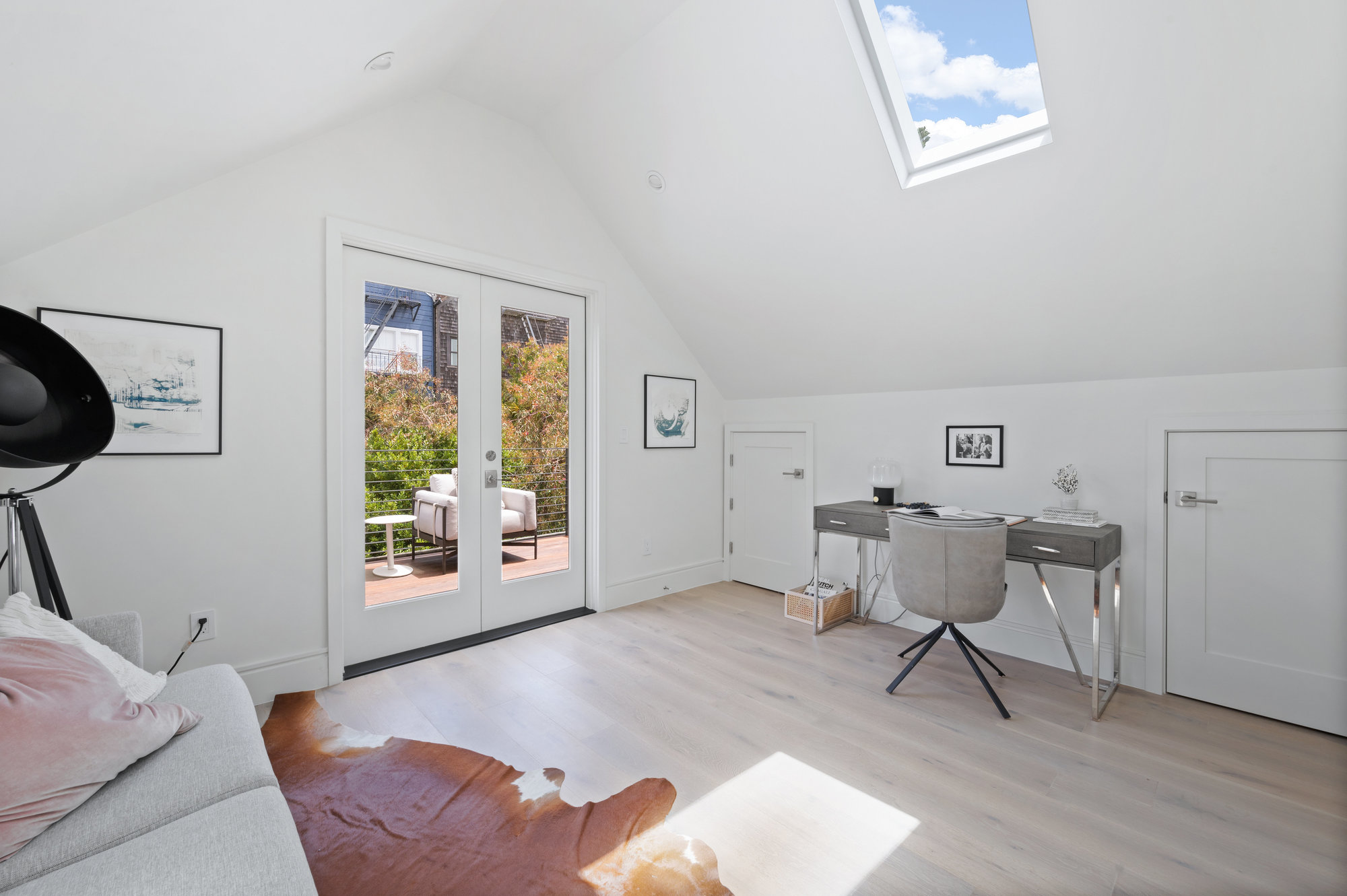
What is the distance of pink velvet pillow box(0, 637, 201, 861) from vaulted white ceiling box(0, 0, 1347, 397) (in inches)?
45.9

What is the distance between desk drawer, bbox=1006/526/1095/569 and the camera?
243cm

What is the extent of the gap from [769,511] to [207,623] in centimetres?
320

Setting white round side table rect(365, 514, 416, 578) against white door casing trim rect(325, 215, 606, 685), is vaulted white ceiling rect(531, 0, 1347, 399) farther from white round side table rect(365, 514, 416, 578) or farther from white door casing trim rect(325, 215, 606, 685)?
white round side table rect(365, 514, 416, 578)

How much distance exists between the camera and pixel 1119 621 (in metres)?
2.74

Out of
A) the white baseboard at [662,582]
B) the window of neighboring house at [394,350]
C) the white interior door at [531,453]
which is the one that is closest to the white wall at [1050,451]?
the white baseboard at [662,582]

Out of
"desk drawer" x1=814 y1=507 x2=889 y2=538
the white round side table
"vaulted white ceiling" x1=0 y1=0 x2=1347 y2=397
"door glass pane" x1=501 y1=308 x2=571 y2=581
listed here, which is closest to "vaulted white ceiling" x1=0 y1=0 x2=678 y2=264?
"vaulted white ceiling" x1=0 y1=0 x2=1347 y2=397

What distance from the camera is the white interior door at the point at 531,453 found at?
3.30 meters

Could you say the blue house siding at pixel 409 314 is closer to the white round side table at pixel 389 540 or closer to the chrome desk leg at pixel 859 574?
the white round side table at pixel 389 540

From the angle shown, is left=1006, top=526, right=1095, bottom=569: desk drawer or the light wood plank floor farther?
left=1006, top=526, right=1095, bottom=569: desk drawer

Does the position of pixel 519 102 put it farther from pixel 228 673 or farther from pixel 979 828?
pixel 979 828

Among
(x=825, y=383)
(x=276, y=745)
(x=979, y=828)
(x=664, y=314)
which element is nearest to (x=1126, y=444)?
(x=825, y=383)

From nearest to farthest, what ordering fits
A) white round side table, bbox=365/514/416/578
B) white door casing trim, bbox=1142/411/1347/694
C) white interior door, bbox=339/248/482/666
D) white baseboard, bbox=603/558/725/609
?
1. white door casing trim, bbox=1142/411/1347/694
2. white interior door, bbox=339/248/482/666
3. white round side table, bbox=365/514/416/578
4. white baseboard, bbox=603/558/725/609

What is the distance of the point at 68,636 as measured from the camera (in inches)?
58.4

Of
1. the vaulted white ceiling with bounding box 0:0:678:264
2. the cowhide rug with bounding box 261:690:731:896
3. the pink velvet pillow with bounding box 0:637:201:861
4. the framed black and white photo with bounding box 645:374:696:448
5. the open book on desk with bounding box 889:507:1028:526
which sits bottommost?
the cowhide rug with bounding box 261:690:731:896
